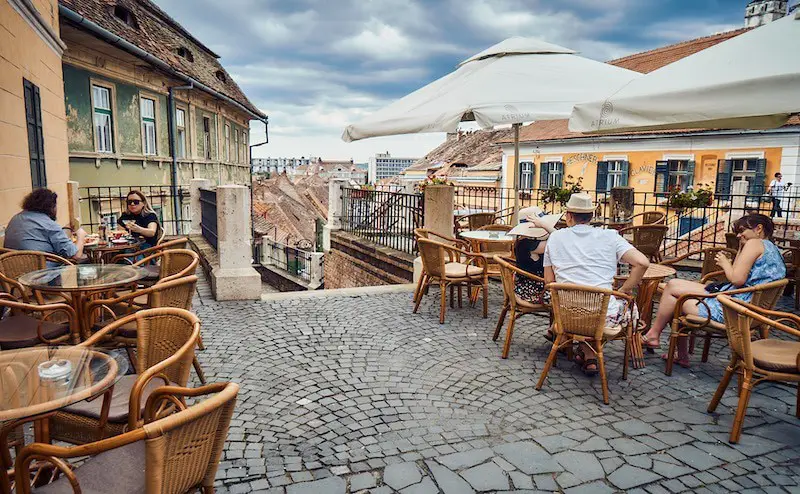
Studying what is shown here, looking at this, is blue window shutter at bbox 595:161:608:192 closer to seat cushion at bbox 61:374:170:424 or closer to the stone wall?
the stone wall

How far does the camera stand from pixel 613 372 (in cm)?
466

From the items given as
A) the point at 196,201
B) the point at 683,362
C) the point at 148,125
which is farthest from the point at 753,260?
the point at 148,125

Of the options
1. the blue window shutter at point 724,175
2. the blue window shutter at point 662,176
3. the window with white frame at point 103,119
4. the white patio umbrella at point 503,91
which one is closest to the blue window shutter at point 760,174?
the blue window shutter at point 724,175

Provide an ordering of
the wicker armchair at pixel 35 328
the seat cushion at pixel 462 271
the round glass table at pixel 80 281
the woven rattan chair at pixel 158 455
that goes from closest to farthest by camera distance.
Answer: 1. the woven rattan chair at pixel 158 455
2. the wicker armchair at pixel 35 328
3. the round glass table at pixel 80 281
4. the seat cushion at pixel 462 271

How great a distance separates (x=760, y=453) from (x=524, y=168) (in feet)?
92.1

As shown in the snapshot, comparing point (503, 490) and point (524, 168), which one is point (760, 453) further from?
point (524, 168)

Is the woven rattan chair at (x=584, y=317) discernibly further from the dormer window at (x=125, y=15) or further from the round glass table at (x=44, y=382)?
the dormer window at (x=125, y=15)

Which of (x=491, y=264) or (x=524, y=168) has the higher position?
(x=524, y=168)

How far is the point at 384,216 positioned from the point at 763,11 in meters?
28.7

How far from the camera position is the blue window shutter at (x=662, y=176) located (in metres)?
23.5

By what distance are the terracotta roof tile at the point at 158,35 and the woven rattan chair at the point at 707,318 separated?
13.2 meters

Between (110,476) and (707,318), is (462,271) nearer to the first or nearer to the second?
(707,318)

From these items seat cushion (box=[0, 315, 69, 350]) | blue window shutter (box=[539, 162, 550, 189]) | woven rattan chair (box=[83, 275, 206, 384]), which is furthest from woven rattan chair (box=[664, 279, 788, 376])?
blue window shutter (box=[539, 162, 550, 189])

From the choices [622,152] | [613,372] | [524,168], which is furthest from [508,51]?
[524,168]
